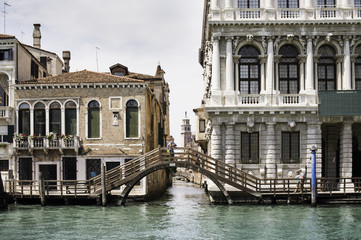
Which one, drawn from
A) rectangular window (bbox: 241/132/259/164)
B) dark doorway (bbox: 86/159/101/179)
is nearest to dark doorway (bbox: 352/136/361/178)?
rectangular window (bbox: 241/132/259/164)

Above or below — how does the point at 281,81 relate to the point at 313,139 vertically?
above

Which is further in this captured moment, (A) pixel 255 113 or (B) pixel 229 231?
(A) pixel 255 113

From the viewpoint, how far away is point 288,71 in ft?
88.3

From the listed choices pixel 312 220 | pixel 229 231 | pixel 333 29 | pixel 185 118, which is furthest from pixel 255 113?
pixel 185 118

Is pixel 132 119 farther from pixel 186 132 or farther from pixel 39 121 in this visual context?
pixel 186 132

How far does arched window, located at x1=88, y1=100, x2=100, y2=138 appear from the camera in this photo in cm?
2827

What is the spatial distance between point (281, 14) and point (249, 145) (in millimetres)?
6926

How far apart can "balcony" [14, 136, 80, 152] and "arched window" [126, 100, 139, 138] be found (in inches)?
112

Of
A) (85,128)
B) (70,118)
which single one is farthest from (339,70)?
(70,118)

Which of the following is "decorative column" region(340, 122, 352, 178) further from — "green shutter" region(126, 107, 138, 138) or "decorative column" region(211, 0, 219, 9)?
"green shutter" region(126, 107, 138, 138)

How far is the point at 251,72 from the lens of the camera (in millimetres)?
26828

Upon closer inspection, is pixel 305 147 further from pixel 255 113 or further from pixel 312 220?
pixel 312 220

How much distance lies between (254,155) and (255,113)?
216 centimetres

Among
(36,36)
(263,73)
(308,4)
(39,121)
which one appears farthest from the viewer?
(36,36)
